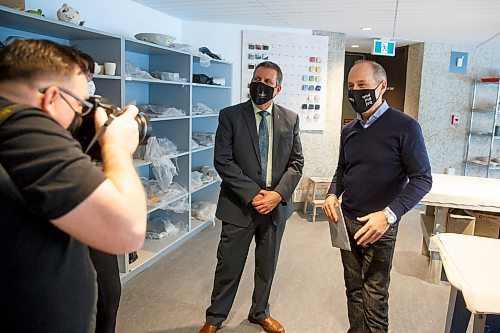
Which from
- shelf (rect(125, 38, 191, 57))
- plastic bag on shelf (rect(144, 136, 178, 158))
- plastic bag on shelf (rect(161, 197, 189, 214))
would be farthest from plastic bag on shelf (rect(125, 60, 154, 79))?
plastic bag on shelf (rect(161, 197, 189, 214))

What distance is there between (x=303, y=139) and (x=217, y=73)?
1306mm

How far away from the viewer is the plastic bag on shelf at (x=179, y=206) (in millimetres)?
3617

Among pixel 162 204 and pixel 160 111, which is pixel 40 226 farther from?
pixel 160 111

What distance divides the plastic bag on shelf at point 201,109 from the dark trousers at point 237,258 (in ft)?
6.42

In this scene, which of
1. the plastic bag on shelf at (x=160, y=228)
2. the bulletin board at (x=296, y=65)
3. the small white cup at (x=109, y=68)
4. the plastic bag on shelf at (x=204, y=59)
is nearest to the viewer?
the small white cup at (x=109, y=68)

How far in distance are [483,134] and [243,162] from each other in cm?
A: 440

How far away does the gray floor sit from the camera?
2.38m

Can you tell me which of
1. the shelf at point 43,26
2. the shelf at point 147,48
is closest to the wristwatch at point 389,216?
the shelf at point 43,26

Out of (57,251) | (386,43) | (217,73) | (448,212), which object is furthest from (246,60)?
(57,251)

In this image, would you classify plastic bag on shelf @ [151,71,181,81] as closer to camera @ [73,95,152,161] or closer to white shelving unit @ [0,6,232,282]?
white shelving unit @ [0,6,232,282]

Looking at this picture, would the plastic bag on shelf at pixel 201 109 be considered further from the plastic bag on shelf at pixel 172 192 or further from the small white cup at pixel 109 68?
the small white cup at pixel 109 68

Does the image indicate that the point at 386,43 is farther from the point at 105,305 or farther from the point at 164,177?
the point at 105,305


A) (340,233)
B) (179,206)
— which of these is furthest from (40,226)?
(179,206)

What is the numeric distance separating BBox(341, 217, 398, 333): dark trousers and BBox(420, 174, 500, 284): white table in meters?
1.22
